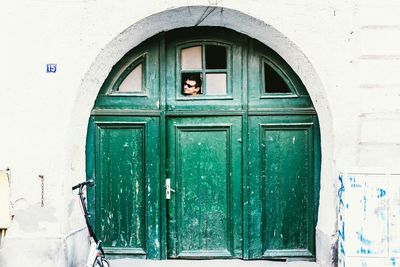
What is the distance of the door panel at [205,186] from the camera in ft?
23.1

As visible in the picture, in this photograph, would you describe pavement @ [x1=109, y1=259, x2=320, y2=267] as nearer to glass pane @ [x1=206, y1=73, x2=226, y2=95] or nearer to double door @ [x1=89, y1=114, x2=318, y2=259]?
double door @ [x1=89, y1=114, x2=318, y2=259]

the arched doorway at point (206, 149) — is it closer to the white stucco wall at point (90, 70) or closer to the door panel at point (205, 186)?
the door panel at point (205, 186)

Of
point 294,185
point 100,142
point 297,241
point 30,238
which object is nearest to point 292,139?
point 294,185

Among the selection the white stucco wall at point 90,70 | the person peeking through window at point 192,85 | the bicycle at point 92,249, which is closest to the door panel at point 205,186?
the person peeking through window at point 192,85

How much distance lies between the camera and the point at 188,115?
23.1 ft

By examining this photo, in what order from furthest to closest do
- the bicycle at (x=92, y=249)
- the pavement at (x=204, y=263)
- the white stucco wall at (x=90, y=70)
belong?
the pavement at (x=204, y=263) < the white stucco wall at (x=90, y=70) < the bicycle at (x=92, y=249)

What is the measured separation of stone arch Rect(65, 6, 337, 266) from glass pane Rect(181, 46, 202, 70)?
366 mm

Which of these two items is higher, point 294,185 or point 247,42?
point 247,42

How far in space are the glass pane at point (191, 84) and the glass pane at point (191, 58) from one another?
0.31 ft

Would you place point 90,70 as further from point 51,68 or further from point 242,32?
point 242,32

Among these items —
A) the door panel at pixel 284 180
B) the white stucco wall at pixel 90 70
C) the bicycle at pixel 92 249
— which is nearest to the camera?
the bicycle at pixel 92 249

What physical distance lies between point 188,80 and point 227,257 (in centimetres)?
217

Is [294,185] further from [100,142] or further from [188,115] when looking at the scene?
[100,142]

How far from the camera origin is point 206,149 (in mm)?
7062
